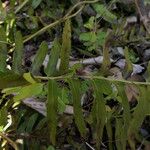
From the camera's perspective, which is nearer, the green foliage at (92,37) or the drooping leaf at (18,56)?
the drooping leaf at (18,56)

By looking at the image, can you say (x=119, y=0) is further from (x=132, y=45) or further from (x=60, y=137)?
(x=60, y=137)

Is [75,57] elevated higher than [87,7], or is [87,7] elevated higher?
[87,7]

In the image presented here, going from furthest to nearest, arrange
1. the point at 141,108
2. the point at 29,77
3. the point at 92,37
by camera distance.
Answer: the point at 92,37 → the point at 141,108 → the point at 29,77

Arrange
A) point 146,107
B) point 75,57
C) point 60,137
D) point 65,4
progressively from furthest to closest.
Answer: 1. point 65,4
2. point 75,57
3. point 60,137
4. point 146,107

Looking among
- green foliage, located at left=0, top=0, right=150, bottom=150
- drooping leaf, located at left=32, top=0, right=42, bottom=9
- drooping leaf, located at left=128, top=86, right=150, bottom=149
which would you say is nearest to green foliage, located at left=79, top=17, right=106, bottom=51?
green foliage, located at left=0, top=0, right=150, bottom=150

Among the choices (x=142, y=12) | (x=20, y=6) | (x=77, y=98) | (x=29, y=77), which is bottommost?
(x=77, y=98)

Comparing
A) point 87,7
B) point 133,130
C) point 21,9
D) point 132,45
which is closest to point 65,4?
point 87,7

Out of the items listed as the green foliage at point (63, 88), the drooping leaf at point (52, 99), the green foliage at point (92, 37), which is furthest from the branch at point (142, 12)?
the drooping leaf at point (52, 99)

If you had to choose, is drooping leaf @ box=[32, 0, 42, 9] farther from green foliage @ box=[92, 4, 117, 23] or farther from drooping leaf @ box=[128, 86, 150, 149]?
drooping leaf @ box=[128, 86, 150, 149]

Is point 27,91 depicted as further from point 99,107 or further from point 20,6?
point 20,6

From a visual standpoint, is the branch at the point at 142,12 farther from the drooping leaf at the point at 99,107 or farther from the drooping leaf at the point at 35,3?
the drooping leaf at the point at 99,107

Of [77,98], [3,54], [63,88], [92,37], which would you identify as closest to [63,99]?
[63,88]
